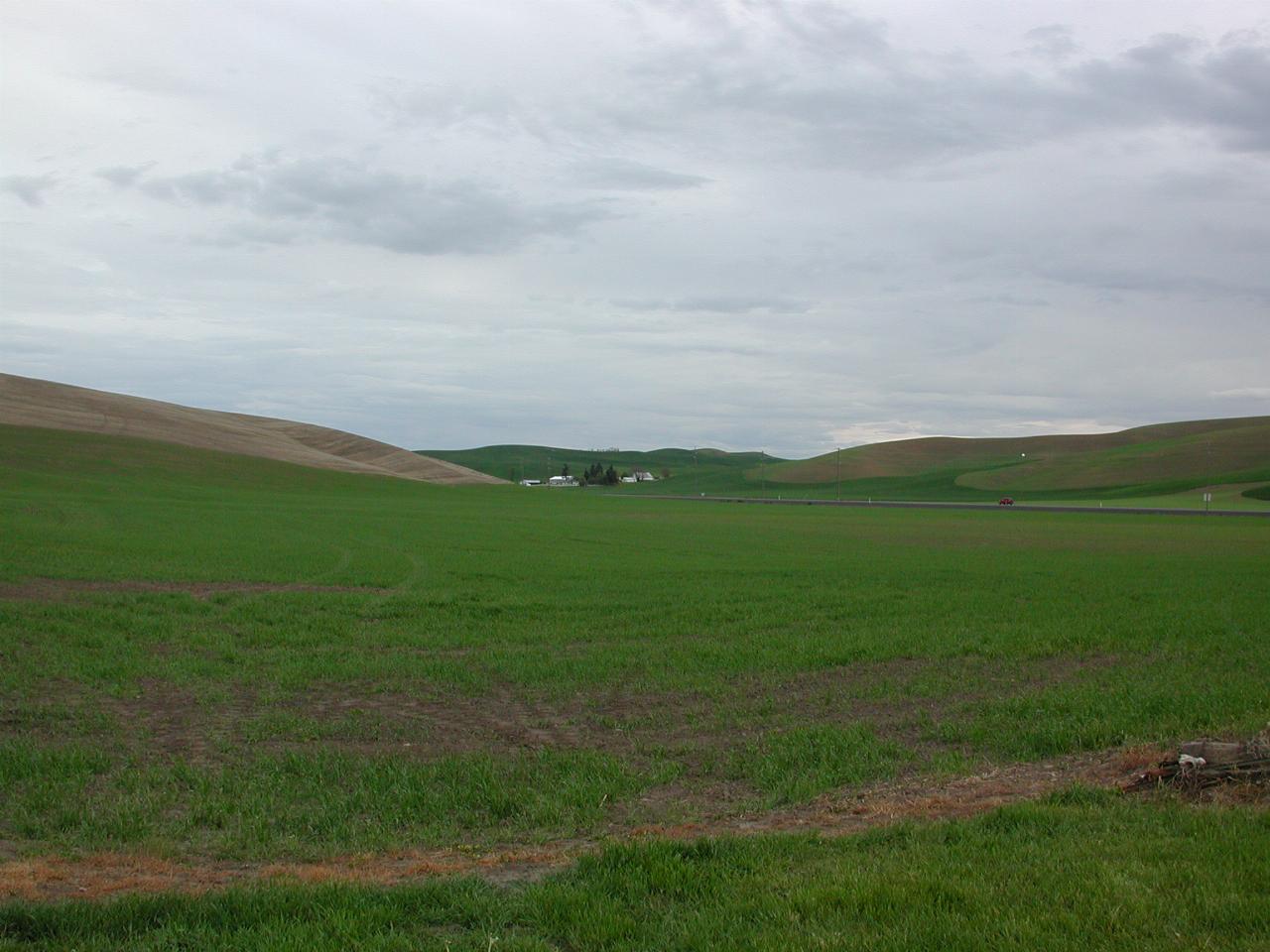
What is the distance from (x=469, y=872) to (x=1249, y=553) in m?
43.2

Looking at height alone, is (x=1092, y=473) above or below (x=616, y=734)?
above

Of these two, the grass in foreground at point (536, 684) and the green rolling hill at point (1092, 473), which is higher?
the green rolling hill at point (1092, 473)

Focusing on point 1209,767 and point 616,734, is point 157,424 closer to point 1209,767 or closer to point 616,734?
point 616,734

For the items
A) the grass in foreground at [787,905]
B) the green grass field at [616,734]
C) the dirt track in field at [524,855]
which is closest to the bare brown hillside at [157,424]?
the green grass field at [616,734]

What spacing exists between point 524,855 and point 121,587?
20.5m

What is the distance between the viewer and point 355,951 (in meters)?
5.52

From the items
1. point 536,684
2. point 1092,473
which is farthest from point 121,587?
point 1092,473

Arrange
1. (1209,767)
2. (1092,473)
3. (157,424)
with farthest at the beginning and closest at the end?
(1092,473) → (157,424) → (1209,767)

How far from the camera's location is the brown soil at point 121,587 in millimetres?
22430

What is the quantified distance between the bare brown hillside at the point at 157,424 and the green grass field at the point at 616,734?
91.7 meters

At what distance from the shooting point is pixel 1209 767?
836 cm

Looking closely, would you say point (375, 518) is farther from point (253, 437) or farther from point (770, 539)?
point (253, 437)

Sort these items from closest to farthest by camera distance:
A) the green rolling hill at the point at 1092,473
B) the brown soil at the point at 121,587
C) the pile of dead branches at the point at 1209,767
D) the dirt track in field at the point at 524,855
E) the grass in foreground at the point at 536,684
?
the dirt track in field at the point at 524,855 < the pile of dead branches at the point at 1209,767 < the grass in foreground at the point at 536,684 < the brown soil at the point at 121,587 < the green rolling hill at the point at 1092,473

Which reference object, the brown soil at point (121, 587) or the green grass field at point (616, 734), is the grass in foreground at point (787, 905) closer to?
the green grass field at point (616, 734)
